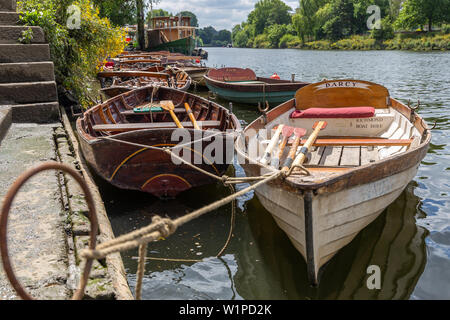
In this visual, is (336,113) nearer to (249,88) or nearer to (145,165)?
(145,165)

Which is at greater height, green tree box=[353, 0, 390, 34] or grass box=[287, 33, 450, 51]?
green tree box=[353, 0, 390, 34]

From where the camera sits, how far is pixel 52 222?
11.8 feet

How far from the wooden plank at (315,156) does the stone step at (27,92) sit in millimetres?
4934

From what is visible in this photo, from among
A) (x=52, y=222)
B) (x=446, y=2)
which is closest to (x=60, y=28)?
(x=52, y=222)

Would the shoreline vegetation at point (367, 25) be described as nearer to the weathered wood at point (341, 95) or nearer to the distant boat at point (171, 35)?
the distant boat at point (171, 35)

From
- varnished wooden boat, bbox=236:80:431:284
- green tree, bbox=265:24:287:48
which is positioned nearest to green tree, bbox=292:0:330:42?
green tree, bbox=265:24:287:48

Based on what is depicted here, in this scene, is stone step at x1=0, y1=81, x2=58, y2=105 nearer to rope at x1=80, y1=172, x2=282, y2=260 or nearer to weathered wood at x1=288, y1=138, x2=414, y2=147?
weathered wood at x1=288, y1=138, x2=414, y2=147

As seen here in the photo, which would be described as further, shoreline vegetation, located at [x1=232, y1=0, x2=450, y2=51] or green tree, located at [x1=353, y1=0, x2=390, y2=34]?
green tree, located at [x1=353, y1=0, x2=390, y2=34]

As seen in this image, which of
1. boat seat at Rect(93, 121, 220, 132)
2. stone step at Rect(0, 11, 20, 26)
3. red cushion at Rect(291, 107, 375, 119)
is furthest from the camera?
stone step at Rect(0, 11, 20, 26)

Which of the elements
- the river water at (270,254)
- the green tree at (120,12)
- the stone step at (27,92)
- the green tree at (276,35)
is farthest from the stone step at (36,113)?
the green tree at (276,35)

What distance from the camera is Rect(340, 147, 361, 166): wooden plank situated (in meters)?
5.71

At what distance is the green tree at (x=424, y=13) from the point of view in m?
61.4

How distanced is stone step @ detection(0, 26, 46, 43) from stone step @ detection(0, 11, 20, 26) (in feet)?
1.63

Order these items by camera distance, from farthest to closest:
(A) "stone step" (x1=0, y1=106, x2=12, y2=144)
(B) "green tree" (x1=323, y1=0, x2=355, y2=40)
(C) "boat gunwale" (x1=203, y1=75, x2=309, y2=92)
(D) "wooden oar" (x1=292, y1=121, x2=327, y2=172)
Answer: (B) "green tree" (x1=323, y1=0, x2=355, y2=40), (C) "boat gunwale" (x1=203, y1=75, x2=309, y2=92), (A) "stone step" (x1=0, y1=106, x2=12, y2=144), (D) "wooden oar" (x1=292, y1=121, x2=327, y2=172)
